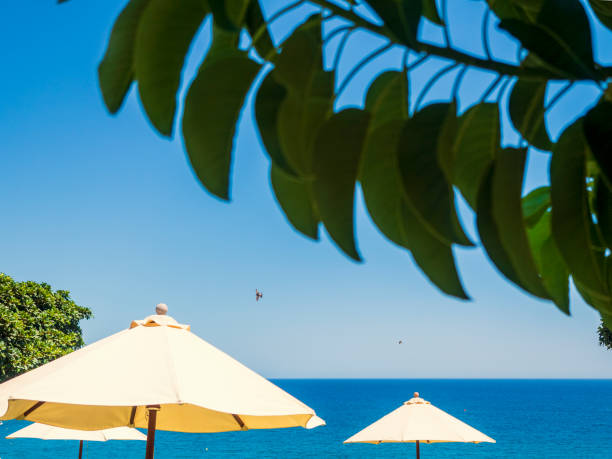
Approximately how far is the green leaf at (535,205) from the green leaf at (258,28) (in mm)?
309

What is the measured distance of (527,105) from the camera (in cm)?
47

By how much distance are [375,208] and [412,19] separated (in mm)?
146

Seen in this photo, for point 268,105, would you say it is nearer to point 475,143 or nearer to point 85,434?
point 475,143

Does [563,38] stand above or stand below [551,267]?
above

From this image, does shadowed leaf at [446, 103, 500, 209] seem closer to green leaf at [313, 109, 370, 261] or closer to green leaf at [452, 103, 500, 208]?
green leaf at [452, 103, 500, 208]

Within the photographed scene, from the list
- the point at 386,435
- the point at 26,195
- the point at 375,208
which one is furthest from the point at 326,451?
the point at 375,208

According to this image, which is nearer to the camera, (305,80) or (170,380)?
(305,80)

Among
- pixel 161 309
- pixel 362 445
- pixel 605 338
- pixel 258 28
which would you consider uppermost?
pixel 605 338

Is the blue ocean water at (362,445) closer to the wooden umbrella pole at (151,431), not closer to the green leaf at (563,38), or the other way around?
the wooden umbrella pole at (151,431)

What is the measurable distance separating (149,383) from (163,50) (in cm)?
397

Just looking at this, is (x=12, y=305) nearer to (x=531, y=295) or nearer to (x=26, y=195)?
(x=531, y=295)

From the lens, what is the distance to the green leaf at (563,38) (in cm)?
37

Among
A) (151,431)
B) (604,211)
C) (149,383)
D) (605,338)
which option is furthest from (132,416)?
(605,338)

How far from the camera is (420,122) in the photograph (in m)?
0.38
